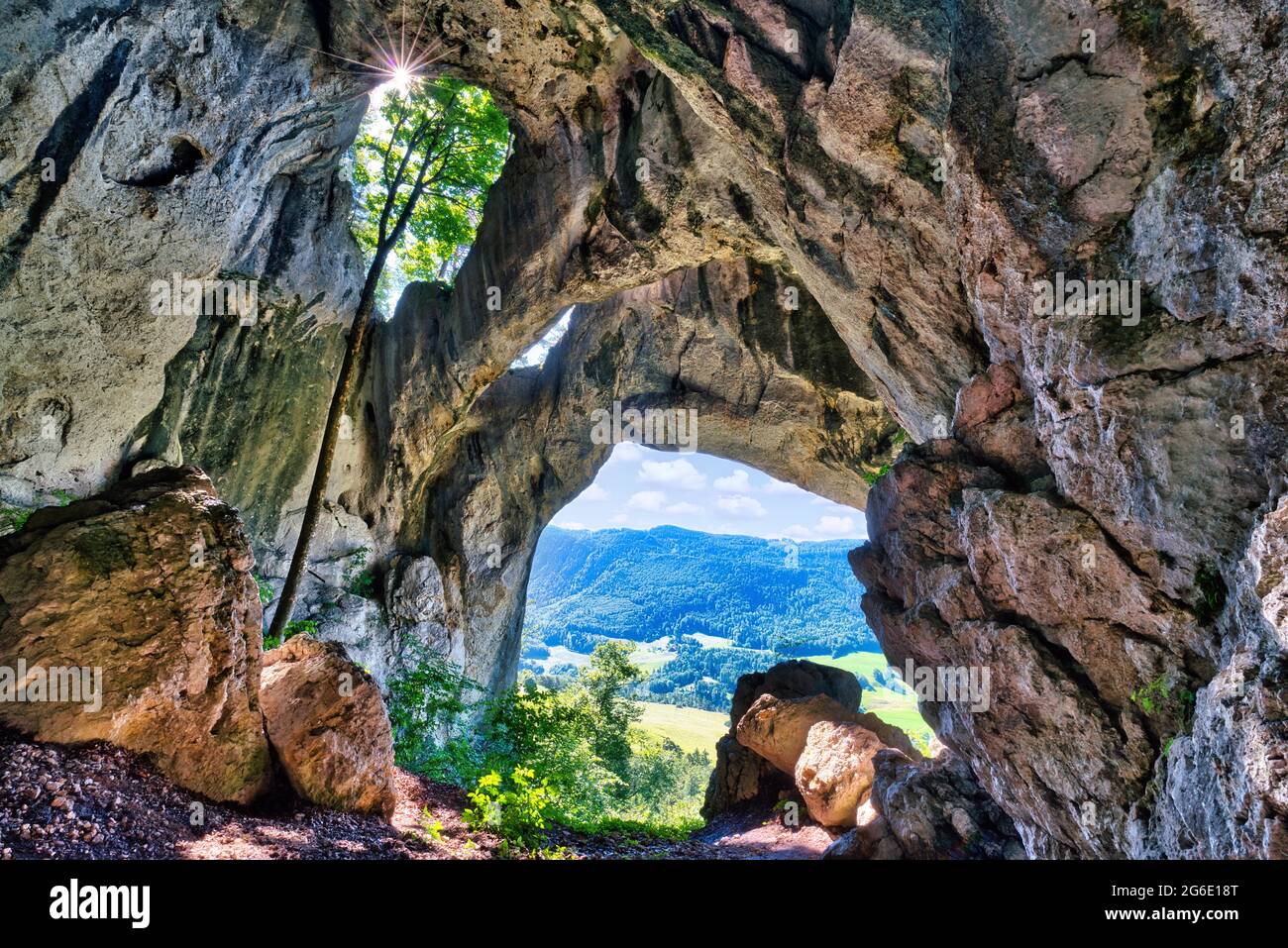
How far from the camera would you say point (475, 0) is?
1073 centimetres

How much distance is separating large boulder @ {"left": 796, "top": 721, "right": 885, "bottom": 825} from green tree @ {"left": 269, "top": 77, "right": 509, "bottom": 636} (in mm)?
10234

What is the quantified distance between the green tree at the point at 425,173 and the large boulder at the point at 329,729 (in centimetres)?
534

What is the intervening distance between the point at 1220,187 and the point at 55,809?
8865 millimetres

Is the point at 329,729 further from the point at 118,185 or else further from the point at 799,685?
the point at 799,685

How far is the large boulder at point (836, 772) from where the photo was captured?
A: 34.5 ft

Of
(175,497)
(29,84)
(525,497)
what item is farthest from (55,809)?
(525,497)

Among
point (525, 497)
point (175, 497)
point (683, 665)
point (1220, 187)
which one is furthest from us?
point (683, 665)

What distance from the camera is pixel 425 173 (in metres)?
13.9

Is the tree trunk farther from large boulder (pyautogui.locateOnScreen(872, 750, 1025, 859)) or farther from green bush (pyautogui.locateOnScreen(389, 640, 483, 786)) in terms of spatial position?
large boulder (pyautogui.locateOnScreen(872, 750, 1025, 859))

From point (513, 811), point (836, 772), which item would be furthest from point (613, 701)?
point (513, 811)

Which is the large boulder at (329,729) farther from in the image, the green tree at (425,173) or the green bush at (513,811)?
the green tree at (425,173)

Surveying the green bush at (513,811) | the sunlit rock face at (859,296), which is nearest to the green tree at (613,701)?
the sunlit rock face at (859,296)

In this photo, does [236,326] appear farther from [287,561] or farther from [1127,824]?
[1127,824]

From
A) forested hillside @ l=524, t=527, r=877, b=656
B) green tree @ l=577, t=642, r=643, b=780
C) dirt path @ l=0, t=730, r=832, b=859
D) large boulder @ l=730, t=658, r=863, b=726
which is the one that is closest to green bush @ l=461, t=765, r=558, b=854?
dirt path @ l=0, t=730, r=832, b=859
